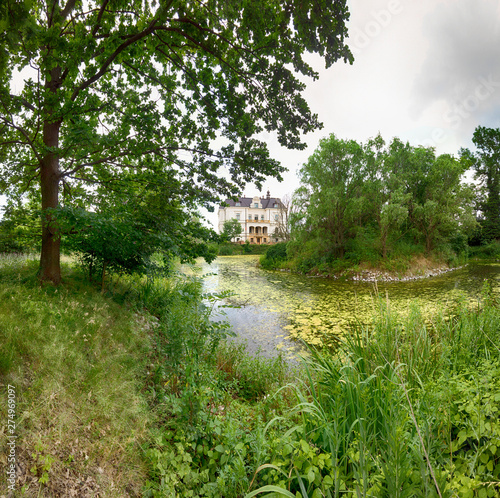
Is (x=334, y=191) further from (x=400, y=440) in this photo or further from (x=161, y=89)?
(x=400, y=440)

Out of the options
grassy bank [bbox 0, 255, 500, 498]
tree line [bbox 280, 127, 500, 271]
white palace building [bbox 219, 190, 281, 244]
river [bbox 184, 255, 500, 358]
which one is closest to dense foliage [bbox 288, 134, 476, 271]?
tree line [bbox 280, 127, 500, 271]

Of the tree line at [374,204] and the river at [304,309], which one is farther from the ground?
the tree line at [374,204]

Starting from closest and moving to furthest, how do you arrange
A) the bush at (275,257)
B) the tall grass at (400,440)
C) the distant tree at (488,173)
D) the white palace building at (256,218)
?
the tall grass at (400,440)
the bush at (275,257)
the distant tree at (488,173)
the white palace building at (256,218)

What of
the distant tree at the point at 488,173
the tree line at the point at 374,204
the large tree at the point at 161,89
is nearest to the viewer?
the large tree at the point at 161,89

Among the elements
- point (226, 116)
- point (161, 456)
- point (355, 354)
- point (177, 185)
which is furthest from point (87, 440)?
point (226, 116)

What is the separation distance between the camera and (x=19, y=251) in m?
7.94

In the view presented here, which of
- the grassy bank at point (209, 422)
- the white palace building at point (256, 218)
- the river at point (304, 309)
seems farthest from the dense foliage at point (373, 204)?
the white palace building at point (256, 218)

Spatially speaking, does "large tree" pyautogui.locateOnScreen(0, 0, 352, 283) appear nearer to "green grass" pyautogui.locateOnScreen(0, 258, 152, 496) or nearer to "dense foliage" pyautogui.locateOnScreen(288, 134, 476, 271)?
"green grass" pyautogui.locateOnScreen(0, 258, 152, 496)

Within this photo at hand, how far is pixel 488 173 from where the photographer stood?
33.2 meters

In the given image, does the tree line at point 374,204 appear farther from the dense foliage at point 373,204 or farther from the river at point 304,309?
the river at point 304,309

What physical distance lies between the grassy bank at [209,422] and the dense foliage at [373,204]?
15.0 m

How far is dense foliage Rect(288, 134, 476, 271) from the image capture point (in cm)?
1745

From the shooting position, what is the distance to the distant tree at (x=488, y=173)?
3055 centimetres

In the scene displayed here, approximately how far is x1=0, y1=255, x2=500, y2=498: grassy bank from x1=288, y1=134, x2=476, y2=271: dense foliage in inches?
590
